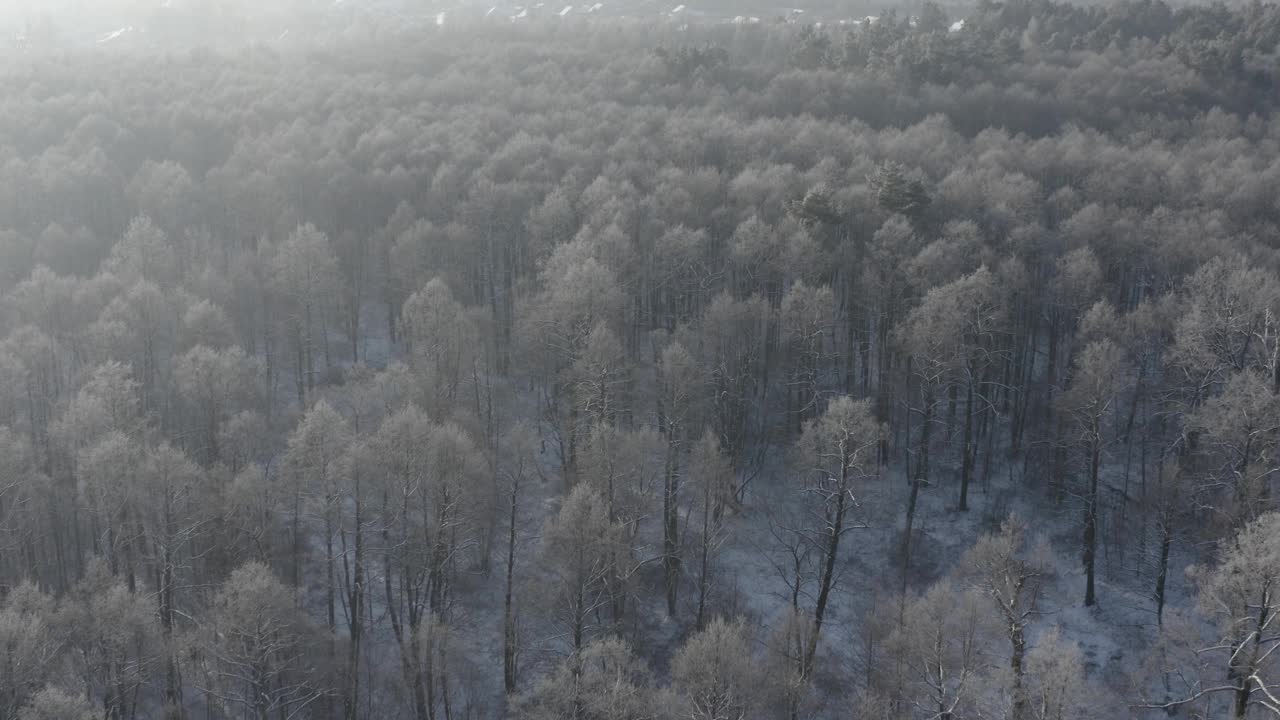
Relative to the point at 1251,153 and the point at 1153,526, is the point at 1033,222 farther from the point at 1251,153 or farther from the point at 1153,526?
the point at 1251,153

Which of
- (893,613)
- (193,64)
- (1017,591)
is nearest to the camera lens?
(1017,591)

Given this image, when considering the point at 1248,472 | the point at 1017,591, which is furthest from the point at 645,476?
the point at 1248,472

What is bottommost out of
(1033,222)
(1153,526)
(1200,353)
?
(1153,526)

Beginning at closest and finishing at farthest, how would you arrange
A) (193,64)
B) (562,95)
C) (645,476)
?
1. (645,476)
2. (562,95)
3. (193,64)

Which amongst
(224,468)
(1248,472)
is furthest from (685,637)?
(1248,472)

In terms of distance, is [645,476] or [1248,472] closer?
[1248,472]

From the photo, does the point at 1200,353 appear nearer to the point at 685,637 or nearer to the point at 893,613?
Answer: the point at 893,613

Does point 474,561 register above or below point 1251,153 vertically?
below
